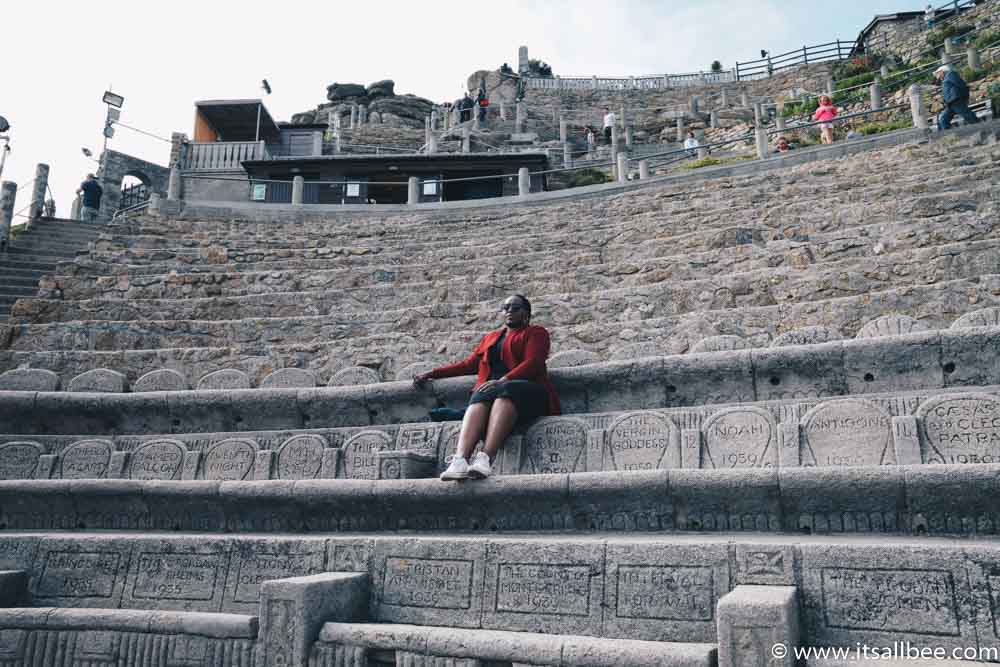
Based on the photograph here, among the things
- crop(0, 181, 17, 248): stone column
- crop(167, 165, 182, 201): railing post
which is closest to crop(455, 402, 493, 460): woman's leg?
crop(0, 181, 17, 248): stone column

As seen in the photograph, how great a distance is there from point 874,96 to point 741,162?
861cm

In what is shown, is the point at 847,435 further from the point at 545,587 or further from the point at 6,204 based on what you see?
the point at 6,204

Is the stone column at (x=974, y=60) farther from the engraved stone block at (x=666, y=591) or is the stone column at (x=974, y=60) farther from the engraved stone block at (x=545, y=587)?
the engraved stone block at (x=545, y=587)

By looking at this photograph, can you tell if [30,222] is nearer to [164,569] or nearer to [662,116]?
[164,569]

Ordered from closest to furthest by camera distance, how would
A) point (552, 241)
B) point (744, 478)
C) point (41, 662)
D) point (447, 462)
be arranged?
point (744, 478), point (41, 662), point (447, 462), point (552, 241)

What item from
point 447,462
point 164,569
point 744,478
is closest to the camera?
point 744,478

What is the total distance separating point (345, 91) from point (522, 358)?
47.1 m

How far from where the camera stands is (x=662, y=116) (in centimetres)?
3772

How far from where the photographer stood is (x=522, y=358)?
636cm

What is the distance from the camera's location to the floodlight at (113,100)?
25.6 metres

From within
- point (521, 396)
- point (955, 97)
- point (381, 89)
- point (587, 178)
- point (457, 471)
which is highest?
point (381, 89)

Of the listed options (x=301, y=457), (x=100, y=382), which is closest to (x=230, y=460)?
(x=301, y=457)

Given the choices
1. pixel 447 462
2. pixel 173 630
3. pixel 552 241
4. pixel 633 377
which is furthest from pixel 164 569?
pixel 552 241

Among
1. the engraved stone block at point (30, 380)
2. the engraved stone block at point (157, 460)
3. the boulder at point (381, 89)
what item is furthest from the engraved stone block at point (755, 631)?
the boulder at point (381, 89)
